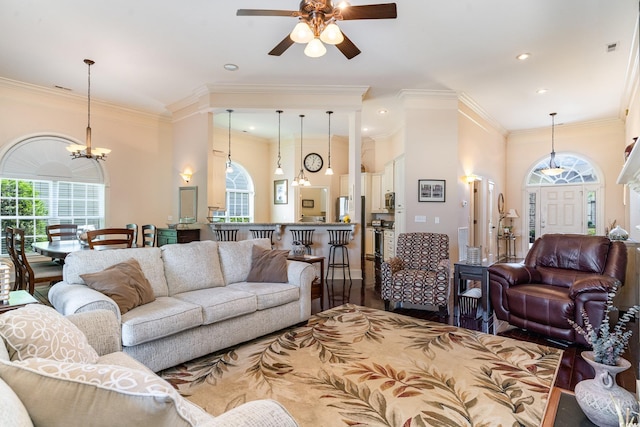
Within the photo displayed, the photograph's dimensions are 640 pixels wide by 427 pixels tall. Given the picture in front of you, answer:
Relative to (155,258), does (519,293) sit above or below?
below

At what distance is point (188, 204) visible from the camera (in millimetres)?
6566

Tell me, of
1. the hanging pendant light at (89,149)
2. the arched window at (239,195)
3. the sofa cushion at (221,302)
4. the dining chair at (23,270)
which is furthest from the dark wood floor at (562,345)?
the arched window at (239,195)

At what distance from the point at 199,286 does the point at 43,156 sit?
4713 mm

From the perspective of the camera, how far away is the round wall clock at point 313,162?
909 centimetres

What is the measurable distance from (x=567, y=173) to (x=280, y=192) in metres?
7.49

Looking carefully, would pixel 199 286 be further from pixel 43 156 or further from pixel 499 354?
pixel 43 156

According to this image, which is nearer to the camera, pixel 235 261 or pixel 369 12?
pixel 369 12

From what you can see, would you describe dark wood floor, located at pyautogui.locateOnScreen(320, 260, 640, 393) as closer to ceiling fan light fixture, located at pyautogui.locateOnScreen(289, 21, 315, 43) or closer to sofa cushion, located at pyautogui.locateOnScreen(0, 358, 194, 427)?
sofa cushion, located at pyautogui.locateOnScreen(0, 358, 194, 427)

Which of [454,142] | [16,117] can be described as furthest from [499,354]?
[16,117]

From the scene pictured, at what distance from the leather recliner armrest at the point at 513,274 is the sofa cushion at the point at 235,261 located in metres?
2.68

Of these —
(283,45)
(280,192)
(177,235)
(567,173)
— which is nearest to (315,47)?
(283,45)

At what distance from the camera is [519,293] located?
3.40m

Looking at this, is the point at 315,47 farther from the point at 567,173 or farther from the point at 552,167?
the point at 567,173

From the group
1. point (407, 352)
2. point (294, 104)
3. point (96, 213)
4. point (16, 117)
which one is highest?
point (294, 104)
